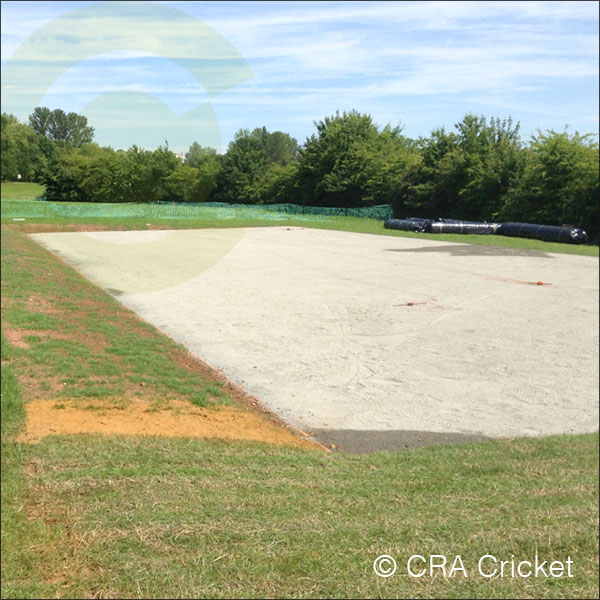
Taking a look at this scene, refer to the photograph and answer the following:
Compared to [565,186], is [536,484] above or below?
below

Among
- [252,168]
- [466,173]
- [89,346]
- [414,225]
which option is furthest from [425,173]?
[89,346]

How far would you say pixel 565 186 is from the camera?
40500mm

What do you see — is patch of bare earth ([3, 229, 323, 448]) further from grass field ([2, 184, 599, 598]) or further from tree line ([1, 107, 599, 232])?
tree line ([1, 107, 599, 232])

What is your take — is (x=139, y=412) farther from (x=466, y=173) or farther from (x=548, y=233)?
(x=466, y=173)

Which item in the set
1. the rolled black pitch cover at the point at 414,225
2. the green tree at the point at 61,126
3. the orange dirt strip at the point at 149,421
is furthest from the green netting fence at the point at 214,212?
the green tree at the point at 61,126

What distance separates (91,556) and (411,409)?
596 centimetres

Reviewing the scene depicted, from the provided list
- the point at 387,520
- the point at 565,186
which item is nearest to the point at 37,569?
the point at 387,520

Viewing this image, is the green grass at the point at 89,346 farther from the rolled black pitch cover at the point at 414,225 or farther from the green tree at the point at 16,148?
the rolled black pitch cover at the point at 414,225

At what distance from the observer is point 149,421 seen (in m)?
8.05

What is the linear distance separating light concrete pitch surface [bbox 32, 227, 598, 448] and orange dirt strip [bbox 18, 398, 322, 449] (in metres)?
0.72

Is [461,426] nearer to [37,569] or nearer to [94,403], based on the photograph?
[94,403]

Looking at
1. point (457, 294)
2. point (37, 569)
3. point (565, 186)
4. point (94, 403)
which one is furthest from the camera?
point (565, 186)

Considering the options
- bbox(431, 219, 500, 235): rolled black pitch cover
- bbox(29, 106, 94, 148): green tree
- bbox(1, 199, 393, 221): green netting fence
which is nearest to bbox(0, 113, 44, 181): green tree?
bbox(29, 106, 94, 148): green tree

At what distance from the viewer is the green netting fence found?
4234 cm
